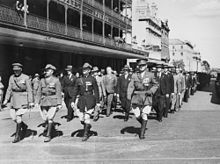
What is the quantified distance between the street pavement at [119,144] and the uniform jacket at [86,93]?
785 millimetres

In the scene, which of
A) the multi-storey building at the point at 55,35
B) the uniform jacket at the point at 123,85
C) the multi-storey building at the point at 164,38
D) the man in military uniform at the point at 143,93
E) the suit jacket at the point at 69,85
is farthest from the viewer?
the multi-storey building at the point at 164,38

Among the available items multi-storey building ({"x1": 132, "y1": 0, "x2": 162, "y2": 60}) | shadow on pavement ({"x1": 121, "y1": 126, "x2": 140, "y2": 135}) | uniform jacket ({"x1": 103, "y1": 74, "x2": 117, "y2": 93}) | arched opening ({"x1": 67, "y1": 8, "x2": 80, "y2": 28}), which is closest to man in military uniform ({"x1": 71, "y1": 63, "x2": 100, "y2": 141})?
shadow on pavement ({"x1": 121, "y1": 126, "x2": 140, "y2": 135})

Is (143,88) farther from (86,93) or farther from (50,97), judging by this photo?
(50,97)

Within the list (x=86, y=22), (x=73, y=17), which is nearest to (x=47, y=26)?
(x=73, y=17)

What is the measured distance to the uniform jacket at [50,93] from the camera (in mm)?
8711

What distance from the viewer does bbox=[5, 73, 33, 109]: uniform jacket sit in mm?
8546

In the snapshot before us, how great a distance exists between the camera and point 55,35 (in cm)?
2281

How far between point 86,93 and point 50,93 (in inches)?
32.4

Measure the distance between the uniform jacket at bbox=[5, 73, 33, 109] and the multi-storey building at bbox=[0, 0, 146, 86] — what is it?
307 inches

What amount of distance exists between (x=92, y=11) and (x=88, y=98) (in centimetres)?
2431

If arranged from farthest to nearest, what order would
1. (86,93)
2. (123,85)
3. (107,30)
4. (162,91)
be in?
(107,30) < (123,85) < (162,91) < (86,93)

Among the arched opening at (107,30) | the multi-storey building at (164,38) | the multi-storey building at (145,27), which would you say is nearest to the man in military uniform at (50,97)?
the arched opening at (107,30)

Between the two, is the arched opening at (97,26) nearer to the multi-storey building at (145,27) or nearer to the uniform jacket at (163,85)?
the multi-storey building at (145,27)

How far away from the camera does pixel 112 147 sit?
25.2 ft
